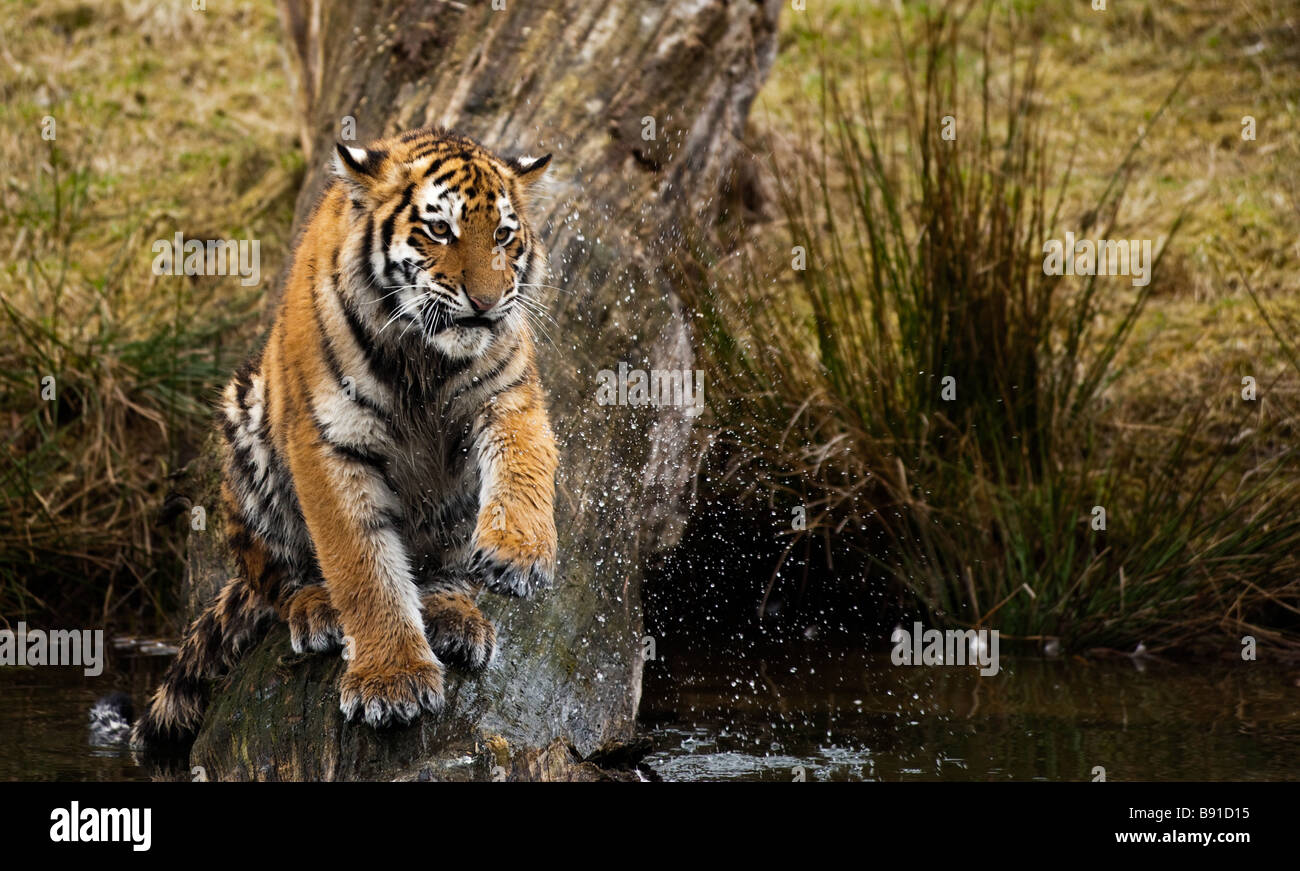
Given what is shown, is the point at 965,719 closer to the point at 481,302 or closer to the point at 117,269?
the point at 481,302

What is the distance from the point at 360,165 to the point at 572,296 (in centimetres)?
146

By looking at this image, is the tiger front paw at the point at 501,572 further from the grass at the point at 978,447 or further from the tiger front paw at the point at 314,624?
the grass at the point at 978,447

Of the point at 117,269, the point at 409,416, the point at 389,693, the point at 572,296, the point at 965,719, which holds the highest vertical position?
the point at 117,269

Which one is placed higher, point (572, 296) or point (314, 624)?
point (572, 296)

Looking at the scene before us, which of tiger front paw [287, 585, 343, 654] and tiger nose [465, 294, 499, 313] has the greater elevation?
tiger nose [465, 294, 499, 313]

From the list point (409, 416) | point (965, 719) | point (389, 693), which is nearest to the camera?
point (389, 693)

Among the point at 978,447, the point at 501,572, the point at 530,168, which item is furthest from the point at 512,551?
the point at 978,447

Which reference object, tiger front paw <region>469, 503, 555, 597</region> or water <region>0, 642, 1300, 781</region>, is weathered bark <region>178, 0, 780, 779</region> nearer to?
tiger front paw <region>469, 503, 555, 597</region>

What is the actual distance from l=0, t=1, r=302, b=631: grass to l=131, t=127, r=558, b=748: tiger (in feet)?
6.35

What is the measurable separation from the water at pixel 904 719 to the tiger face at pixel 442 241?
1.48 m

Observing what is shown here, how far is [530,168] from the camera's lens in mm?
3775

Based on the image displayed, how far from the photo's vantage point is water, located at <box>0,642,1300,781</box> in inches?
159

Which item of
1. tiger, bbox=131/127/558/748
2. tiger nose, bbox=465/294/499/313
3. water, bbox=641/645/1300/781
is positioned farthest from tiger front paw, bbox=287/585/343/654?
water, bbox=641/645/1300/781

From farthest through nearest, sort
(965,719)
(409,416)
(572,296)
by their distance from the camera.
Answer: (572,296) → (965,719) → (409,416)
